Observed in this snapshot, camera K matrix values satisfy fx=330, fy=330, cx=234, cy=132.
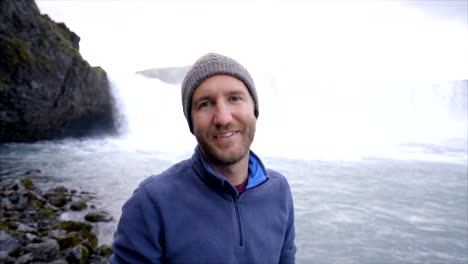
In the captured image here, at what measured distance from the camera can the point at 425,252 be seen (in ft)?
22.6

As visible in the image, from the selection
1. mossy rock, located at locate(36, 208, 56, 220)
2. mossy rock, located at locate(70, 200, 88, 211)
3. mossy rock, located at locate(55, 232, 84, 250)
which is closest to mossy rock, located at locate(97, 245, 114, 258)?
mossy rock, located at locate(55, 232, 84, 250)

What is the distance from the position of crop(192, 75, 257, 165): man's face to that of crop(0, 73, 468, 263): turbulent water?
523 cm

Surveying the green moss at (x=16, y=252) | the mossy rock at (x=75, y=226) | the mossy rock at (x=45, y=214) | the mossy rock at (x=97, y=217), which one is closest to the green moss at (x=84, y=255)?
the green moss at (x=16, y=252)

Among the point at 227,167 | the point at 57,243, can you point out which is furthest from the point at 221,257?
the point at 57,243

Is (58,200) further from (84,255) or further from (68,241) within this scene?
(84,255)

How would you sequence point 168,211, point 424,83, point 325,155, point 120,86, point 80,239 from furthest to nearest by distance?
point 424,83, point 120,86, point 325,155, point 80,239, point 168,211

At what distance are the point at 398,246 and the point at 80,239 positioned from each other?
21.4 feet

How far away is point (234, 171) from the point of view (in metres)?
2.01

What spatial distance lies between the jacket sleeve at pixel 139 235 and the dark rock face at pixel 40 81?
20.6 metres

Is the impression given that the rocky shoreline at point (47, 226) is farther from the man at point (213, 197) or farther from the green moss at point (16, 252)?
the man at point (213, 197)

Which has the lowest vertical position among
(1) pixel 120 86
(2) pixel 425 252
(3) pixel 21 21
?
(2) pixel 425 252

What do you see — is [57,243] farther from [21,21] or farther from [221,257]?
[21,21]

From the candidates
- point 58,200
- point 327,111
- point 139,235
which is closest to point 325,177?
point 58,200

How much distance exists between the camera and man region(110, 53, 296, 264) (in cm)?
171
